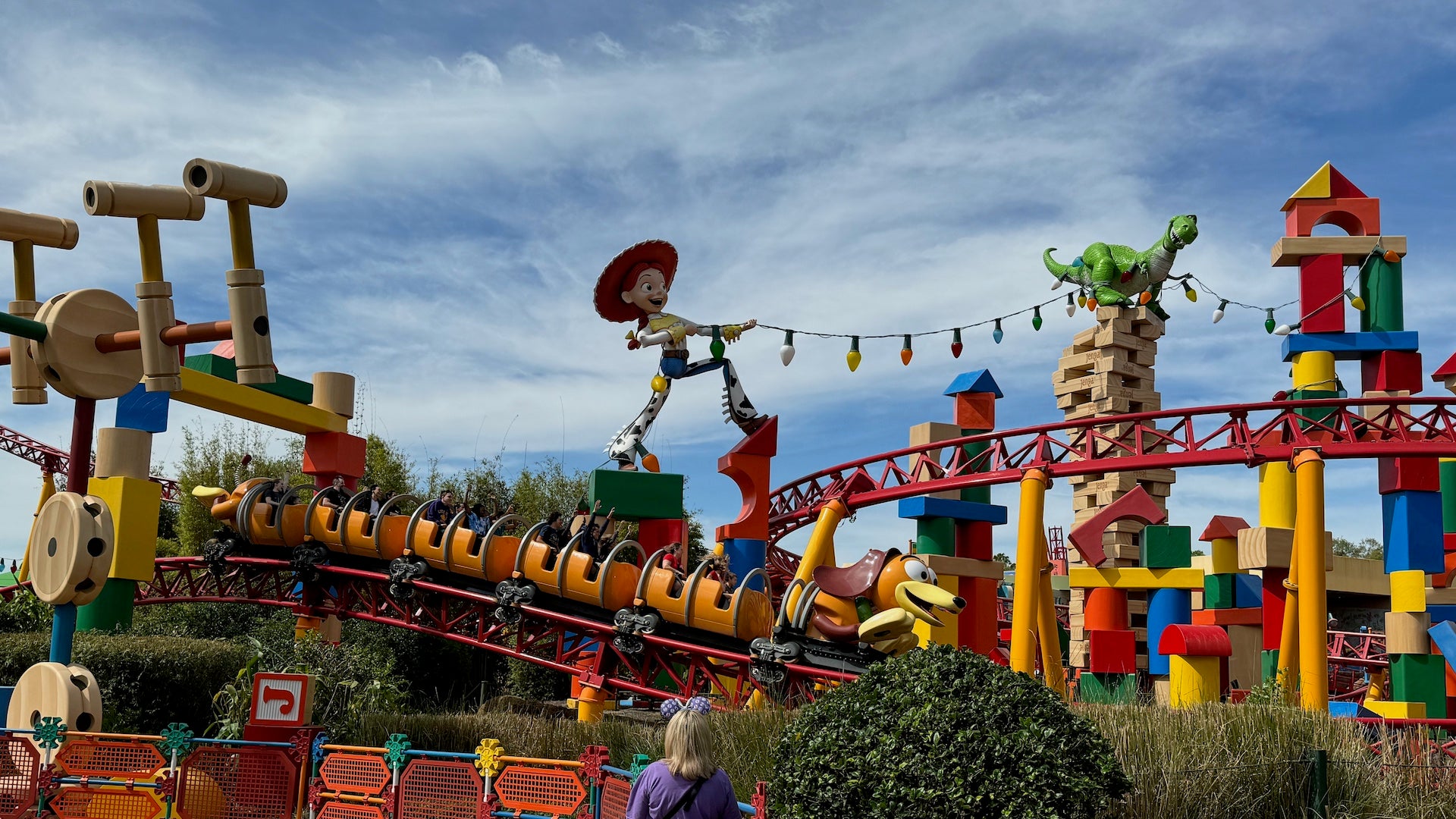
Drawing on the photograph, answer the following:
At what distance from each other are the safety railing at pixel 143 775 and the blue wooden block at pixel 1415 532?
12.8 m

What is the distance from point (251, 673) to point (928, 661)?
24.5 feet

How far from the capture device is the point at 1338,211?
17156 mm

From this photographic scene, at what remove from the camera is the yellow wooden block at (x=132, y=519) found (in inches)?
505

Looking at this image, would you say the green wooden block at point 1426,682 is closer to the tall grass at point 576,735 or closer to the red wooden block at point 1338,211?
the red wooden block at point 1338,211

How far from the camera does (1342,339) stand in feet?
54.9

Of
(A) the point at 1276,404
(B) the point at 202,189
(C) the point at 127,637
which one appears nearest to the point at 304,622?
(C) the point at 127,637

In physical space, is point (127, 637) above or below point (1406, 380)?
below

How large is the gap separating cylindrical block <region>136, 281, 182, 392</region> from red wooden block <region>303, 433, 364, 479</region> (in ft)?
29.9

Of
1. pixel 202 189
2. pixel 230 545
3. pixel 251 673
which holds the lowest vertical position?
pixel 251 673

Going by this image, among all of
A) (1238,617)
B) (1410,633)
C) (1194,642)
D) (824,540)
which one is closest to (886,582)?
(824,540)

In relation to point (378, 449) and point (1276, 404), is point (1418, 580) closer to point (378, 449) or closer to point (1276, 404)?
point (1276, 404)

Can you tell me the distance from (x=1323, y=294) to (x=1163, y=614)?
191 inches

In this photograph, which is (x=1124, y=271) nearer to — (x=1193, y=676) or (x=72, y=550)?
(x=1193, y=676)

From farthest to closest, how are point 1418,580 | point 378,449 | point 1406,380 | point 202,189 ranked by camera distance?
point 378,449, point 1406,380, point 1418,580, point 202,189
